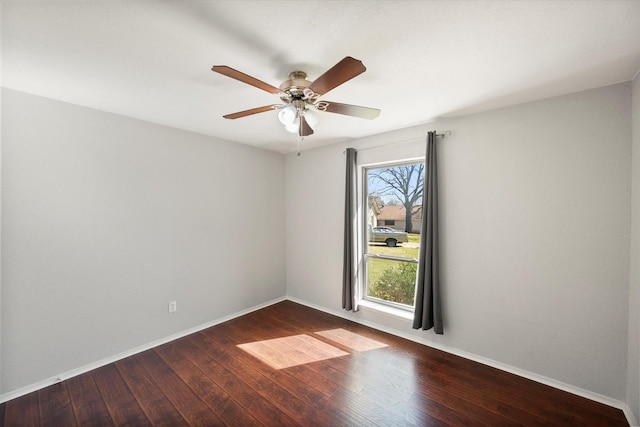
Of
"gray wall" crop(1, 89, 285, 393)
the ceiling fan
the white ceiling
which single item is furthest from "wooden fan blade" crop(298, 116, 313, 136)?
"gray wall" crop(1, 89, 285, 393)

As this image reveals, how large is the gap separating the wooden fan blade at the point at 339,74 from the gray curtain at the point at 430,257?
1.62 m

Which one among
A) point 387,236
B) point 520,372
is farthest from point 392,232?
point 520,372

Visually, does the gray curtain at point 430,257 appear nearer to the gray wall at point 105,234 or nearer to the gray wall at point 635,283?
the gray wall at point 635,283

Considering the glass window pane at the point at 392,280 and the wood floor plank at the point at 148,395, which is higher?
the glass window pane at the point at 392,280

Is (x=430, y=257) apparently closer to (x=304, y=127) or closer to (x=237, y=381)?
(x=304, y=127)

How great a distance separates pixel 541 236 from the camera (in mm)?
2176

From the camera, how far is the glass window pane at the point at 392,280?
3.08 metres

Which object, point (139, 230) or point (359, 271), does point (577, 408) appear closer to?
point (359, 271)

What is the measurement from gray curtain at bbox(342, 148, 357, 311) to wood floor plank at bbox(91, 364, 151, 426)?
226 cm

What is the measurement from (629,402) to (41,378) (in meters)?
4.56

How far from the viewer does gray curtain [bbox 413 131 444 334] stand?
8.58 feet

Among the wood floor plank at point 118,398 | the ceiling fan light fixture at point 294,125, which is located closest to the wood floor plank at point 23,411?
the wood floor plank at point 118,398

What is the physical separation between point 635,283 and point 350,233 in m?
2.42

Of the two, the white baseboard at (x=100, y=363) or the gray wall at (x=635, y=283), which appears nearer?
the gray wall at (x=635, y=283)
